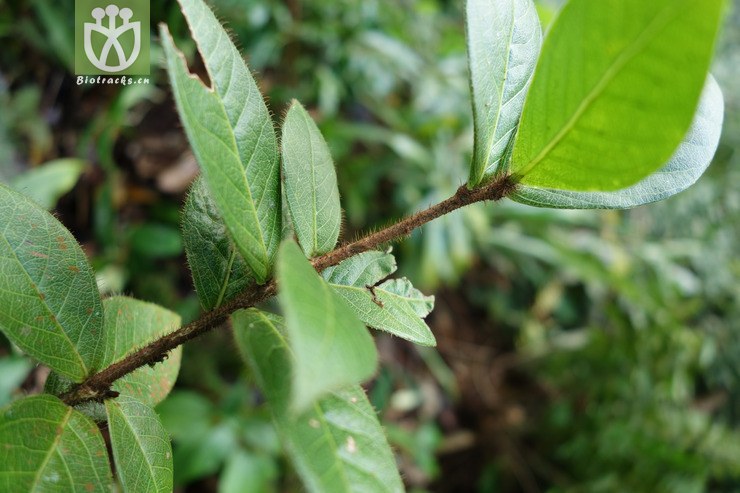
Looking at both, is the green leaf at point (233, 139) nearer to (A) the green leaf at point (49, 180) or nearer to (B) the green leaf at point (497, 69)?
(B) the green leaf at point (497, 69)

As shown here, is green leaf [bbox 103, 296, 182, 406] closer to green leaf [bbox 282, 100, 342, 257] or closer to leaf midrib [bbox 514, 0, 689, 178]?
green leaf [bbox 282, 100, 342, 257]

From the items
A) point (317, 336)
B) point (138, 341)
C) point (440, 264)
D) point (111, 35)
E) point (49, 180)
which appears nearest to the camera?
point (317, 336)

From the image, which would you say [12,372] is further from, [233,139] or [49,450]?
[233,139]

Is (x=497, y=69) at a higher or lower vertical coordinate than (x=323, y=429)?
higher

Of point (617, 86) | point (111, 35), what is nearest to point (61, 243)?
point (617, 86)

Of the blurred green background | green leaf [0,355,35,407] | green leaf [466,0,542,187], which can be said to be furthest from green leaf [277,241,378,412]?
the blurred green background
